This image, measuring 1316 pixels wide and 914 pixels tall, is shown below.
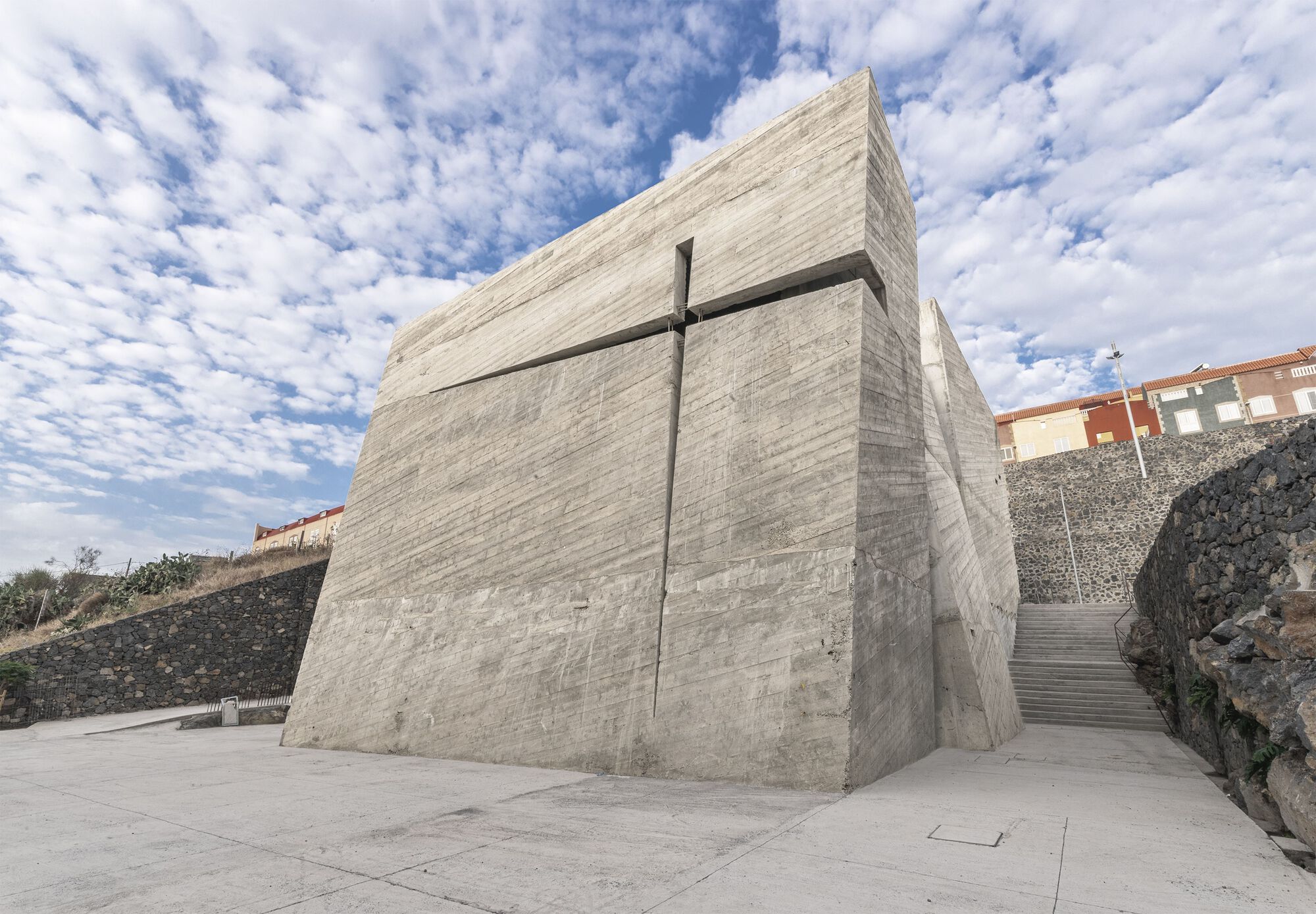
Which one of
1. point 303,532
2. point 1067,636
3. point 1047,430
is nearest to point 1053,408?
point 1047,430

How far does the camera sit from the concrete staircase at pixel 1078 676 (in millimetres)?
8234

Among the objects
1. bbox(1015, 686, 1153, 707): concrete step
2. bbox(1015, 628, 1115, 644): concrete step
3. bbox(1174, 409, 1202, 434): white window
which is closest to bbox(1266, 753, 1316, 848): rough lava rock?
bbox(1015, 686, 1153, 707): concrete step

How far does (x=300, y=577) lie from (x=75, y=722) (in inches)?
204

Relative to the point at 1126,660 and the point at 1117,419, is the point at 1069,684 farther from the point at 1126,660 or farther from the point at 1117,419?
the point at 1117,419

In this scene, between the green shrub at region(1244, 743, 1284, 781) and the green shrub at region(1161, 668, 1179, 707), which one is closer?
the green shrub at region(1244, 743, 1284, 781)

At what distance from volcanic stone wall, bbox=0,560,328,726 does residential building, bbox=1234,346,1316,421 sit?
33477mm

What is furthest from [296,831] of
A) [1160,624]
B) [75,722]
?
[75,722]

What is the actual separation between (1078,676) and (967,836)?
791cm

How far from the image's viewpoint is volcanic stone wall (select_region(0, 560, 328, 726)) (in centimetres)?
1223

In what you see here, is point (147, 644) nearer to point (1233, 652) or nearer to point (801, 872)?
point (801, 872)

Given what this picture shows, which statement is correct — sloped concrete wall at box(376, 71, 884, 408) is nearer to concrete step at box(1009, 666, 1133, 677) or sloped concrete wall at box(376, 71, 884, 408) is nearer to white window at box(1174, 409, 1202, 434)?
concrete step at box(1009, 666, 1133, 677)

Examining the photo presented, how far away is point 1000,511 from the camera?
13.8 meters

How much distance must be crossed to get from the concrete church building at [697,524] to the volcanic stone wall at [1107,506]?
1289cm

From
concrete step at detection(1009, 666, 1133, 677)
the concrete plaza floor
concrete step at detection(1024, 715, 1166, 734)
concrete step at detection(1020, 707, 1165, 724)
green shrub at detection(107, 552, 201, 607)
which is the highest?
green shrub at detection(107, 552, 201, 607)
